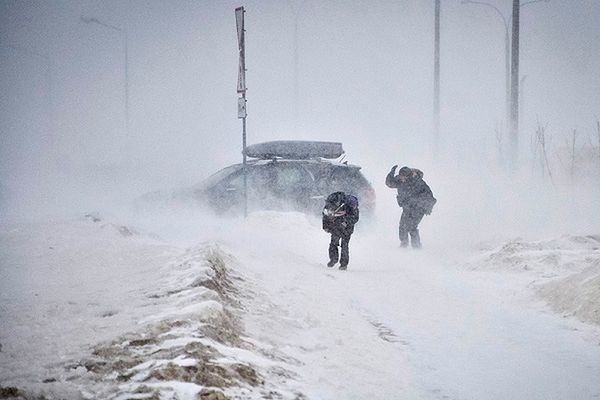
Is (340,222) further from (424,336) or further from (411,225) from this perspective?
(424,336)

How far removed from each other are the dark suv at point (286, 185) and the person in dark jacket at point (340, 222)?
8.64 feet

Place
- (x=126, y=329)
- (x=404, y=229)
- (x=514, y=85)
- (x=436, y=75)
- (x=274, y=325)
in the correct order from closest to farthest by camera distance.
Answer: (x=126, y=329) < (x=274, y=325) < (x=404, y=229) < (x=514, y=85) < (x=436, y=75)

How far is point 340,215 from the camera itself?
902cm

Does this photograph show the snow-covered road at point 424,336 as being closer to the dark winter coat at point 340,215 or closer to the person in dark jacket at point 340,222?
the person in dark jacket at point 340,222

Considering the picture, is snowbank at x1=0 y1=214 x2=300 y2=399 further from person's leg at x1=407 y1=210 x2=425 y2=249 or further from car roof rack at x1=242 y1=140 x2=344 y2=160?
car roof rack at x1=242 y1=140 x2=344 y2=160

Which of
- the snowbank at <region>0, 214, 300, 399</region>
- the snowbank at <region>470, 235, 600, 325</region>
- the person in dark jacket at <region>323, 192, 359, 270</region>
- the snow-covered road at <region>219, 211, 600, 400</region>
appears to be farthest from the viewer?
the person in dark jacket at <region>323, 192, 359, 270</region>

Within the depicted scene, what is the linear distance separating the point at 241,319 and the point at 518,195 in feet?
54.4

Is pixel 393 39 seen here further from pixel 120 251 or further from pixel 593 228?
pixel 120 251

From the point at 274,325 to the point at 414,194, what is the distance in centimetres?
740

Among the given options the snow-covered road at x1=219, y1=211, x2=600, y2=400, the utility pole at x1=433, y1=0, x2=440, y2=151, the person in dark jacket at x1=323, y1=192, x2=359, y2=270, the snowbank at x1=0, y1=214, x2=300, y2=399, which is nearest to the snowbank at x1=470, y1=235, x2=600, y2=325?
the snow-covered road at x1=219, y1=211, x2=600, y2=400

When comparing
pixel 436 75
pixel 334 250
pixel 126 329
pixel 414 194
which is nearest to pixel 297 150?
pixel 414 194

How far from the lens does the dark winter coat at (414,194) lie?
11.6 metres

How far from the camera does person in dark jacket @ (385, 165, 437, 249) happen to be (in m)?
11.6

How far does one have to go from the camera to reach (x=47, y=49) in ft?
197
